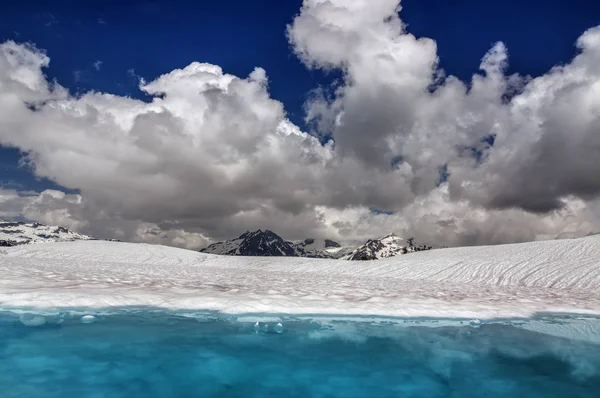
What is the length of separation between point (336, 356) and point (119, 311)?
5.71m

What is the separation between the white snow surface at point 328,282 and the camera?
34.7 feet

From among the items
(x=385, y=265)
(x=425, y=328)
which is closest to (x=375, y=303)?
(x=425, y=328)

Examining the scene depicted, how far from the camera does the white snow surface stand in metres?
10.6

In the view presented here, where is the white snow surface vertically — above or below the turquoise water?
above

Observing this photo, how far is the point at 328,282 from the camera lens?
819 inches

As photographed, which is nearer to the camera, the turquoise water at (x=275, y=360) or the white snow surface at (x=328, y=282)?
the turquoise water at (x=275, y=360)

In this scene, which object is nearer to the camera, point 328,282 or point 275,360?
point 275,360

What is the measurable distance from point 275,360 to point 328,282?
1433 centimetres

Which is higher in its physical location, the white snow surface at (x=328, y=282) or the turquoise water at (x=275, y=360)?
the white snow surface at (x=328, y=282)

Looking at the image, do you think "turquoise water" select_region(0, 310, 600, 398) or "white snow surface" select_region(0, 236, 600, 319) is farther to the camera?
"white snow surface" select_region(0, 236, 600, 319)

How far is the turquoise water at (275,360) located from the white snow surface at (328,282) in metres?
1.42

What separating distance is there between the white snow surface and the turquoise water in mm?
1421

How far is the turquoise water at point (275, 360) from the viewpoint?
5.57 m

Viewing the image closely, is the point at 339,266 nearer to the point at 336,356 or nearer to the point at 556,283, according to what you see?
the point at 556,283
